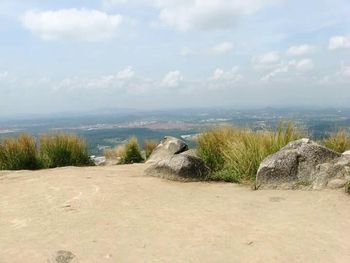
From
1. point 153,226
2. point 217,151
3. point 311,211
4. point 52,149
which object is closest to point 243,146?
point 217,151

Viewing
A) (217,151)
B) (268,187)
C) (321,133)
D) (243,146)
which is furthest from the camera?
(321,133)

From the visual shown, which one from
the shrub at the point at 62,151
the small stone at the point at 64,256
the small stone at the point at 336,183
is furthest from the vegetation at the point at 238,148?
the small stone at the point at 64,256

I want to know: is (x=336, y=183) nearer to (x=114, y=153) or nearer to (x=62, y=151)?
(x=62, y=151)

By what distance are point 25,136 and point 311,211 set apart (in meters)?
9.48

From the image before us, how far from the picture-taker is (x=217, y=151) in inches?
445

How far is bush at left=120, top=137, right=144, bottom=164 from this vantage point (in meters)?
16.5

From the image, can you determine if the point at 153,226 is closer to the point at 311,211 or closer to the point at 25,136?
the point at 311,211

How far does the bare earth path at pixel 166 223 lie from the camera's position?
5211 mm

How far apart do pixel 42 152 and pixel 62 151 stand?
1.94 ft

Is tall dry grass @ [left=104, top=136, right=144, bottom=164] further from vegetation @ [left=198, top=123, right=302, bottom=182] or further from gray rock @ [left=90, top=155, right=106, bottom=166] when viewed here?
vegetation @ [left=198, top=123, right=302, bottom=182]

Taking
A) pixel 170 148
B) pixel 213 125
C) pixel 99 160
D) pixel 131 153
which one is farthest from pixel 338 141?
pixel 99 160

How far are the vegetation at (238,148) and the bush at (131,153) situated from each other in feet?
17.2

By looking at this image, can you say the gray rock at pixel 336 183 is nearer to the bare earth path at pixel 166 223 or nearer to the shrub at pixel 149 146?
the bare earth path at pixel 166 223

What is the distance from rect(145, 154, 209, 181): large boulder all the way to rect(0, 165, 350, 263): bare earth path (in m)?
0.73
